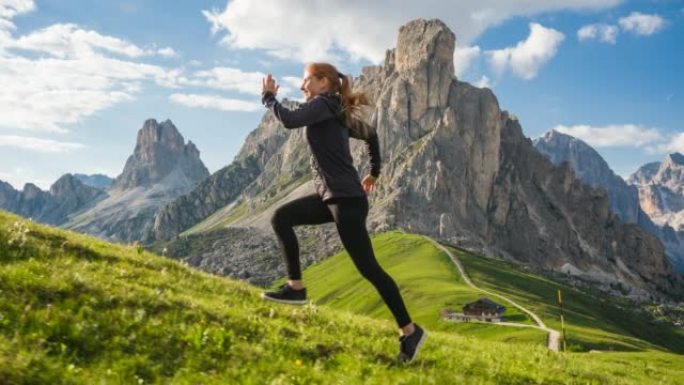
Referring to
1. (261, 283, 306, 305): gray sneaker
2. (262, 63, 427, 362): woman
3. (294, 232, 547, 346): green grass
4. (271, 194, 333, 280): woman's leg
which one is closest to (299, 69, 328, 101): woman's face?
(262, 63, 427, 362): woman

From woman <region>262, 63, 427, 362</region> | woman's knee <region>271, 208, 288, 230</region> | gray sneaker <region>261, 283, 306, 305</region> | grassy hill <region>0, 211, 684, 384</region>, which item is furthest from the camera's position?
gray sneaker <region>261, 283, 306, 305</region>

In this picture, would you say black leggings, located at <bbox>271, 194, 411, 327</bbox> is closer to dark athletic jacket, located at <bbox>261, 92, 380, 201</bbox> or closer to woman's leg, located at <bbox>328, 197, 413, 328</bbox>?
woman's leg, located at <bbox>328, 197, 413, 328</bbox>

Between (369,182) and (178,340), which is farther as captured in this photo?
(369,182)

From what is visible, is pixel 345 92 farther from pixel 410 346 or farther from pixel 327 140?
pixel 410 346

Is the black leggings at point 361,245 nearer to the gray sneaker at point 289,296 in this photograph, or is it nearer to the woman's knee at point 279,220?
the woman's knee at point 279,220

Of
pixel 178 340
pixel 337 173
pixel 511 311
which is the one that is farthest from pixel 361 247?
pixel 511 311

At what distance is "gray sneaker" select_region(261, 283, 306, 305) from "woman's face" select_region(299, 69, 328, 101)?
3851 millimetres

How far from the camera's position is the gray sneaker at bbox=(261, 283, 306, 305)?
480 inches

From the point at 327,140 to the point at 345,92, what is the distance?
94 centimetres

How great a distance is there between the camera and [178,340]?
9133 mm

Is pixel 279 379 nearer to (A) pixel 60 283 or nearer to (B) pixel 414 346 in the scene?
(B) pixel 414 346

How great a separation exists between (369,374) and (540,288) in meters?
201

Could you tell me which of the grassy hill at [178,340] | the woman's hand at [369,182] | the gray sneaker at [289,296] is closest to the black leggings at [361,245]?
the grassy hill at [178,340]

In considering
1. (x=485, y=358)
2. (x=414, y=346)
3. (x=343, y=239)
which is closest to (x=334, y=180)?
(x=343, y=239)
